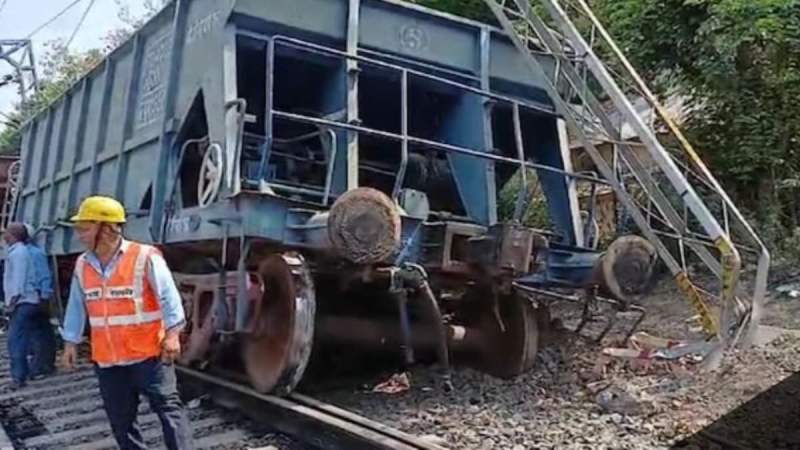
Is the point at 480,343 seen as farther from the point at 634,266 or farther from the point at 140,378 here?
the point at 140,378

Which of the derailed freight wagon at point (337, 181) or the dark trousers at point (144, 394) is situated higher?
the derailed freight wagon at point (337, 181)

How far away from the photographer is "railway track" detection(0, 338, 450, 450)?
4.44 meters

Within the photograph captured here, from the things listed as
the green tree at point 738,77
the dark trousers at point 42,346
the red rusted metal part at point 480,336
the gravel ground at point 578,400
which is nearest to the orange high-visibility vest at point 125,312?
the gravel ground at point 578,400

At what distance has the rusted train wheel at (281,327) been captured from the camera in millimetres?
5004

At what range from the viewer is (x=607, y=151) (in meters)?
8.80

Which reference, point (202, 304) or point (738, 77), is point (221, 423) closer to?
point (202, 304)

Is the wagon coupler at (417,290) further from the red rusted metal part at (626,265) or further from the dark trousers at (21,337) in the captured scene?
the dark trousers at (21,337)

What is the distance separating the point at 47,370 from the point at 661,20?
7.14 meters

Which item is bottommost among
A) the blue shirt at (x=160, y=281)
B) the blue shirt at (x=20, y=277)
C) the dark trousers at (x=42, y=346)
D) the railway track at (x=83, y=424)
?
the railway track at (x=83, y=424)

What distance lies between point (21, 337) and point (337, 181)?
3476 mm

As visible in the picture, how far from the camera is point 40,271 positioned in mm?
7602

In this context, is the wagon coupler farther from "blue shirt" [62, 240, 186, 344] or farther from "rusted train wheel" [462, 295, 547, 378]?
"blue shirt" [62, 240, 186, 344]

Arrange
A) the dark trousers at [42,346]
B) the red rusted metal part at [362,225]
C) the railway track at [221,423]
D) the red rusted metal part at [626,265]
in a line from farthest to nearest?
1. the dark trousers at [42,346]
2. the red rusted metal part at [626,265]
3. the red rusted metal part at [362,225]
4. the railway track at [221,423]

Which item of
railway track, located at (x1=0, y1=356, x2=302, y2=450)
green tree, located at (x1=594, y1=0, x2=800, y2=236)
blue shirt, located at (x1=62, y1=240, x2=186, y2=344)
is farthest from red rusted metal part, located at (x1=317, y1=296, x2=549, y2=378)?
green tree, located at (x1=594, y1=0, x2=800, y2=236)
